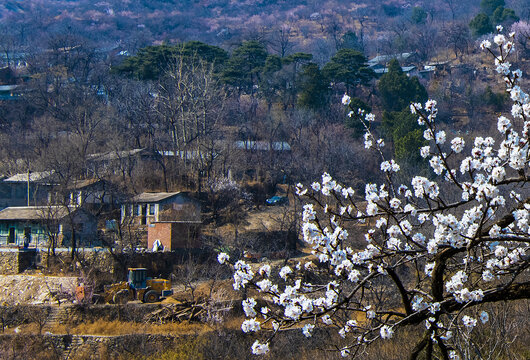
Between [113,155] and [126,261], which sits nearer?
[126,261]

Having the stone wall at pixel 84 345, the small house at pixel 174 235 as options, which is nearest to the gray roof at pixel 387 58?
the small house at pixel 174 235

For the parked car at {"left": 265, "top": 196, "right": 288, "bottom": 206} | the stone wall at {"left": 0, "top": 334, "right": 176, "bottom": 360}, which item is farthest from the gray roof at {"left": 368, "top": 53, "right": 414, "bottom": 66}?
the stone wall at {"left": 0, "top": 334, "right": 176, "bottom": 360}

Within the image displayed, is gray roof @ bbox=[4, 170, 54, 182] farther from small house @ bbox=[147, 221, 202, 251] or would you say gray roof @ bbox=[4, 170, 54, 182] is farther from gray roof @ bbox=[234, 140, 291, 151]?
gray roof @ bbox=[234, 140, 291, 151]

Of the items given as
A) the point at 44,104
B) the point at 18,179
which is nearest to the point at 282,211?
the point at 18,179

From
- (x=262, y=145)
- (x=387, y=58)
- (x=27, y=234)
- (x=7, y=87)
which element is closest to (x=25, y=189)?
(x=27, y=234)

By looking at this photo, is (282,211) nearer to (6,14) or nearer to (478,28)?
(478,28)

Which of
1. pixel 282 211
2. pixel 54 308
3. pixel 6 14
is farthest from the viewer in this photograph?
pixel 6 14

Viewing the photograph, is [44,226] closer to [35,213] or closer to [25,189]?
[35,213]
